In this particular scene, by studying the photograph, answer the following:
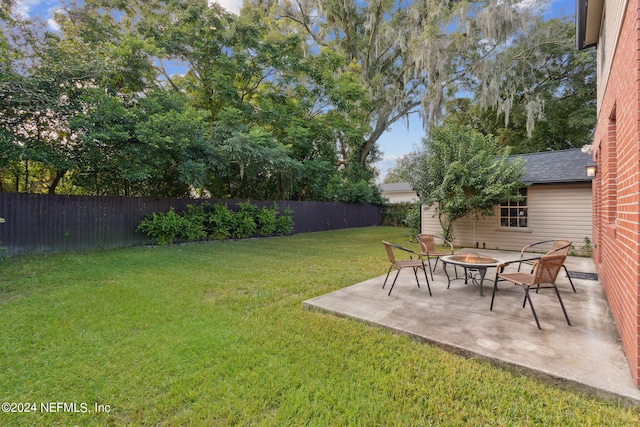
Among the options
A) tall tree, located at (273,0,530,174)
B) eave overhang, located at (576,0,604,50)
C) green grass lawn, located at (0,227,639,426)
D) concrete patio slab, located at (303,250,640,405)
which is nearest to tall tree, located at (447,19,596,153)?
tall tree, located at (273,0,530,174)

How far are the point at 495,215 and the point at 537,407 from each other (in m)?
7.59

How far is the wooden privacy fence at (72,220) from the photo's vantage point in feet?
21.0

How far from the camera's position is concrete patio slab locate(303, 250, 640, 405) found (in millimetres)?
1996

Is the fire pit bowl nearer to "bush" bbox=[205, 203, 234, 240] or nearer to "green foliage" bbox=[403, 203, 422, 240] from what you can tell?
"green foliage" bbox=[403, 203, 422, 240]

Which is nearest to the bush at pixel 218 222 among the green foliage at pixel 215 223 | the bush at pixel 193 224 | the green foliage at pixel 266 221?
the green foliage at pixel 215 223

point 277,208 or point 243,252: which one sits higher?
point 277,208

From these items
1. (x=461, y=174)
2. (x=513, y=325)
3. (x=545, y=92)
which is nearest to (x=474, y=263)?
(x=513, y=325)

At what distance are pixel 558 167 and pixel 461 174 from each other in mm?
2777

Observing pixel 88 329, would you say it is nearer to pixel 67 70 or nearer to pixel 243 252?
pixel 243 252

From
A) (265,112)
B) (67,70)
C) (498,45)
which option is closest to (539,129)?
(498,45)

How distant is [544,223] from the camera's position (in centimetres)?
762

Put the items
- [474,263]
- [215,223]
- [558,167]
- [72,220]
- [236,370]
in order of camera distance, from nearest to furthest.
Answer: [236,370] → [474,263] → [72,220] → [558,167] → [215,223]

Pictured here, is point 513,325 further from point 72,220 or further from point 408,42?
point 408,42

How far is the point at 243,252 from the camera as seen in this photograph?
24.8 ft
